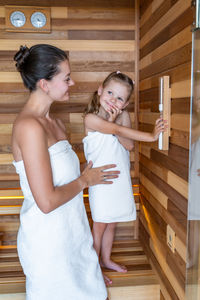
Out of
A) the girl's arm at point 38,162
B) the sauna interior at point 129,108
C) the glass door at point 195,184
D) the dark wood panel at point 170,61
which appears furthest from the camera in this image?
the sauna interior at point 129,108

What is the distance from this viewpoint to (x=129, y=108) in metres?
2.57

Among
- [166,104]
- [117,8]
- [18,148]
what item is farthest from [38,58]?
[117,8]

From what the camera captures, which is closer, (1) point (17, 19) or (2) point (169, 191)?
(2) point (169, 191)

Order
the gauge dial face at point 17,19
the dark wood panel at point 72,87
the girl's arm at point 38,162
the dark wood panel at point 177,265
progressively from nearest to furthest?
the girl's arm at point 38,162
the dark wood panel at point 177,265
the gauge dial face at point 17,19
the dark wood panel at point 72,87

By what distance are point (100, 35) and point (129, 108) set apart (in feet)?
2.06

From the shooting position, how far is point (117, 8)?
8.05 feet

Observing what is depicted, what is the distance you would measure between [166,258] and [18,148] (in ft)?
3.55

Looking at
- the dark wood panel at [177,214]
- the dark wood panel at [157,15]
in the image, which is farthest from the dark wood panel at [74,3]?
the dark wood panel at [177,214]

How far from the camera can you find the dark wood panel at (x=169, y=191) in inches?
60.4

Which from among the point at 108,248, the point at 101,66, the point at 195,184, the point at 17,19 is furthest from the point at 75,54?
the point at 195,184

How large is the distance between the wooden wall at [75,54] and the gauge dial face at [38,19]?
0.22ft

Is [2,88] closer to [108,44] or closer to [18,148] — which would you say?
[108,44]

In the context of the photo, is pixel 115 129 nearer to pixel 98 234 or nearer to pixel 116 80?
pixel 116 80

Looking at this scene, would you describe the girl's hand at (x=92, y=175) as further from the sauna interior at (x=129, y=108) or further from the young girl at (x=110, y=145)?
the sauna interior at (x=129, y=108)
